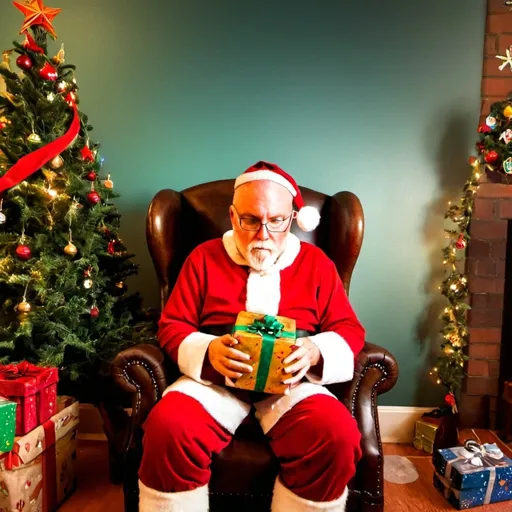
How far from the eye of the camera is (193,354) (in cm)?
141

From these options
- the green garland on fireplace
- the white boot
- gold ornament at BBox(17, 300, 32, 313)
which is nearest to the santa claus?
the white boot

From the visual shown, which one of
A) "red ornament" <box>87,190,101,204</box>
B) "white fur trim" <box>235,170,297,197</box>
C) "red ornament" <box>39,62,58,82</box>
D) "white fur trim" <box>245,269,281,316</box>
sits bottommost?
"white fur trim" <box>245,269,281,316</box>

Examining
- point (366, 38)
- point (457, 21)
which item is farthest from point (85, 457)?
point (457, 21)

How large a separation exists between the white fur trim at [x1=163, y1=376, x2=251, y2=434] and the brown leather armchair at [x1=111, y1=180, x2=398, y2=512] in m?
0.06

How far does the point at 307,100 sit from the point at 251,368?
150 cm

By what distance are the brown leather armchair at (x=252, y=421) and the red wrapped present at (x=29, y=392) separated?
33cm

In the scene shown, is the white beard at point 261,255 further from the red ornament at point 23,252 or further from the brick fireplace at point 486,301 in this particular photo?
the brick fireplace at point 486,301

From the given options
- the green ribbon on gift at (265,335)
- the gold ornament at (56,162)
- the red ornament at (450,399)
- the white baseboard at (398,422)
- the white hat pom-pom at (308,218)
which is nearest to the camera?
the green ribbon on gift at (265,335)

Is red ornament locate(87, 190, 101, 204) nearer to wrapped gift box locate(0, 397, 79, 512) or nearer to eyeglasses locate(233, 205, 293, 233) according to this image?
eyeglasses locate(233, 205, 293, 233)

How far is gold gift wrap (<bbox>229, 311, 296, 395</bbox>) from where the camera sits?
1258mm

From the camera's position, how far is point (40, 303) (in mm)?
1782

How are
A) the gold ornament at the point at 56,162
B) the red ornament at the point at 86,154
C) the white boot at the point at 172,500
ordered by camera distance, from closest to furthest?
the white boot at the point at 172,500, the gold ornament at the point at 56,162, the red ornament at the point at 86,154

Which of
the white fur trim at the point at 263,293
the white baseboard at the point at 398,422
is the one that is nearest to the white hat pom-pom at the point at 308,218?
the white fur trim at the point at 263,293

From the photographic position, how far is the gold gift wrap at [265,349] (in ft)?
4.13
